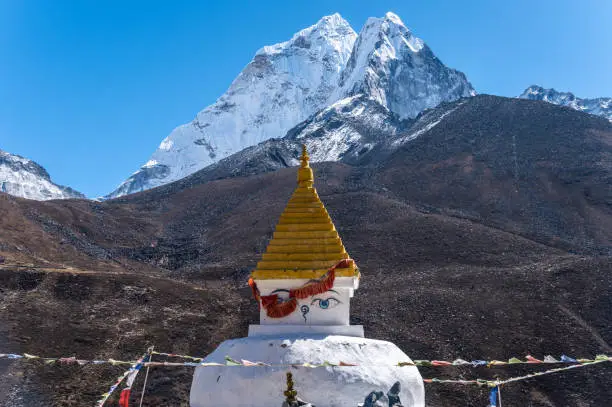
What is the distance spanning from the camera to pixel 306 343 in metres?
10.1

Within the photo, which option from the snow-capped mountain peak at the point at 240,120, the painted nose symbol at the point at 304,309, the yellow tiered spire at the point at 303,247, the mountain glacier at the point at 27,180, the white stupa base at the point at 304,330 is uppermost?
the snow-capped mountain peak at the point at 240,120

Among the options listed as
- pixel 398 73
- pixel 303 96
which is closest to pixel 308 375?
pixel 398 73

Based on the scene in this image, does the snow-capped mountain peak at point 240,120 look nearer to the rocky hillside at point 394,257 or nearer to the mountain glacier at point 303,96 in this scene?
the mountain glacier at point 303,96

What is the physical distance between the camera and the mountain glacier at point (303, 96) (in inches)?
6388

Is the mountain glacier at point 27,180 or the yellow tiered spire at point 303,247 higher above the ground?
the mountain glacier at point 27,180

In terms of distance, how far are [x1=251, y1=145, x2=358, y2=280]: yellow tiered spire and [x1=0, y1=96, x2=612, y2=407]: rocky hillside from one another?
1497 cm

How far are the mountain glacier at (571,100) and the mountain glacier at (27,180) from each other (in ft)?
395

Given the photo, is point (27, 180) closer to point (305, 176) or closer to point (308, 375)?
point (305, 176)

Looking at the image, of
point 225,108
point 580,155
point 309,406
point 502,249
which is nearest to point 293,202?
point 309,406

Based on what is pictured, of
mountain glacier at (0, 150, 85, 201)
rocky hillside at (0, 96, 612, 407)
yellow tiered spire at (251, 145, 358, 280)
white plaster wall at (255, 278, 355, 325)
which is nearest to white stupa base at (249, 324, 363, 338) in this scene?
white plaster wall at (255, 278, 355, 325)

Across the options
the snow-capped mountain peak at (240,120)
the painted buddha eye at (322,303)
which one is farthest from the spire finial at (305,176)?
the snow-capped mountain peak at (240,120)

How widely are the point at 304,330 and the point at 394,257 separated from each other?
38.0 meters

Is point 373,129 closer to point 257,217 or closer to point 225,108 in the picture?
point 257,217

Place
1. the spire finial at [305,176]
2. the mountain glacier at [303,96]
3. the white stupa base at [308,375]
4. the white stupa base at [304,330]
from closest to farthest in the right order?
the white stupa base at [308,375] → the white stupa base at [304,330] → the spire finial at [305,176] → the mountain glacier at [303,96]
